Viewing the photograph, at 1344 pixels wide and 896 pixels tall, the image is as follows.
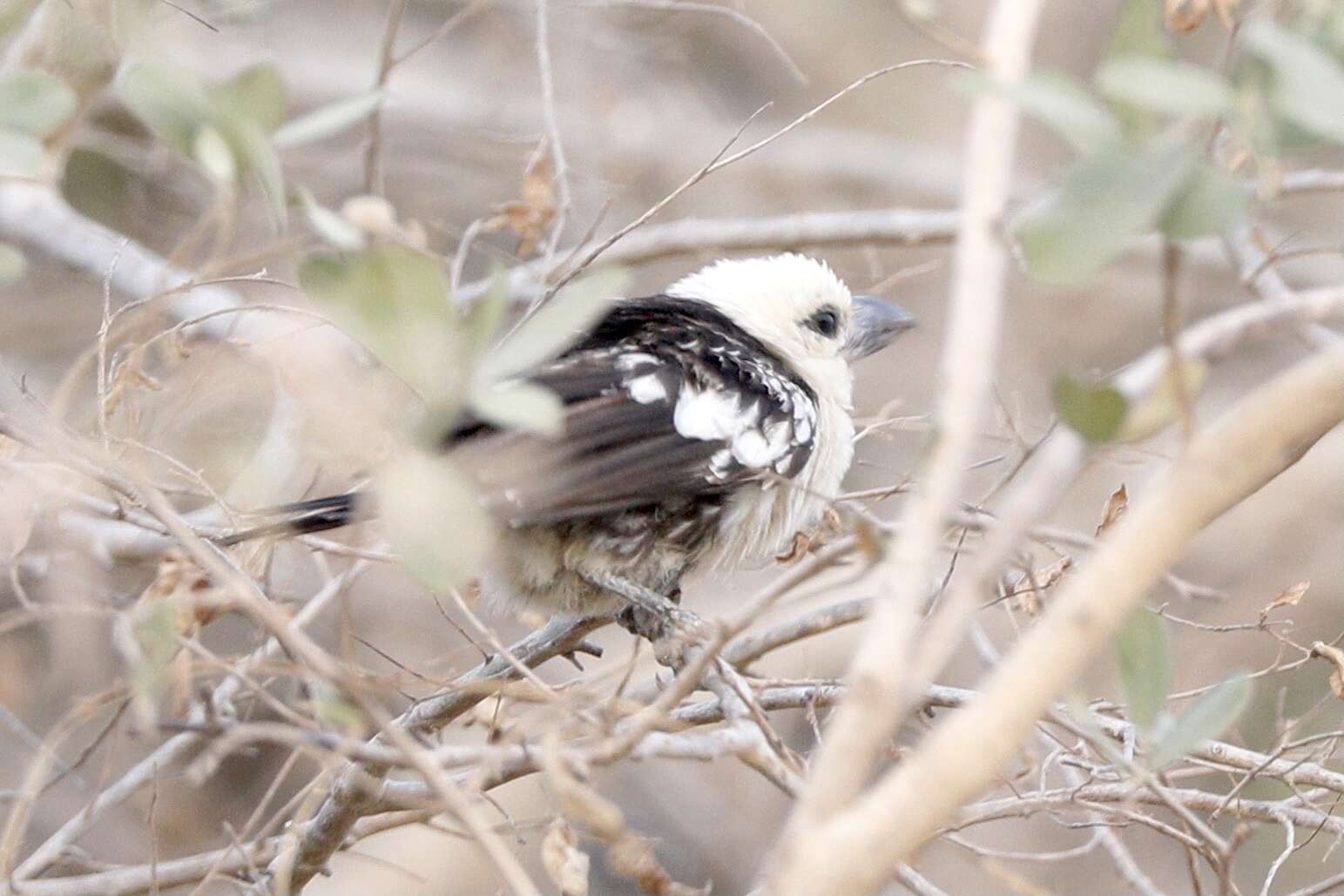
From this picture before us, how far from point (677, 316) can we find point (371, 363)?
634 millimetres

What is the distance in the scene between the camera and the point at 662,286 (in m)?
6.30

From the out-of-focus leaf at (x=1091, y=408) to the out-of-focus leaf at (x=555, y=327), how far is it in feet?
1.38

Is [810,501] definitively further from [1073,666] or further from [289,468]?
[1073,666]

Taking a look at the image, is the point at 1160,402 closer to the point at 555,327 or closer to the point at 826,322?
the point at 555,327

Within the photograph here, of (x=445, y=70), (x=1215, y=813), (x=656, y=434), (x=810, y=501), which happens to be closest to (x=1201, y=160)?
(x=1215, y=813)

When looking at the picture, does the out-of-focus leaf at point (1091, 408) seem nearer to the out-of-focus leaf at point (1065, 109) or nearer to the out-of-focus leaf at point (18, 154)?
the out-of-focus leaf at point (1065, 109)

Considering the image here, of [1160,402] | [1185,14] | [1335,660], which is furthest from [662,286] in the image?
[1160,402]

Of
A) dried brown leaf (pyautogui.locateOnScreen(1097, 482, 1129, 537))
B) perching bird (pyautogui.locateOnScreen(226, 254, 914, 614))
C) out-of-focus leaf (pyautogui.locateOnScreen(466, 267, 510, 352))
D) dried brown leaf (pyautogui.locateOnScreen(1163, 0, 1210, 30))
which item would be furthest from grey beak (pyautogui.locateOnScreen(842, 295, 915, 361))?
out-of-focus leaf (pyautogui.locateOnScreen(466, 267, 510, 352))

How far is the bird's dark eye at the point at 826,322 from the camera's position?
11.9 ft

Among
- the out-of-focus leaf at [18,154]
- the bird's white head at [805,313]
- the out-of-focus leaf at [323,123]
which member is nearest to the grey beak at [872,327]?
the bird's white head at [805,313]

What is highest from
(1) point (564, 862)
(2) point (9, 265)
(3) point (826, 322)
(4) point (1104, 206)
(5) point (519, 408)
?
(4) point (1104, 206)

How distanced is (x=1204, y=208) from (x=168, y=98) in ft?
3.56

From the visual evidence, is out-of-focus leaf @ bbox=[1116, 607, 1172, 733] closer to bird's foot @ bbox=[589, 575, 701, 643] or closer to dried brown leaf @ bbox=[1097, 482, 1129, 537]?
dried brown leaf @ bbox=[1097, 482, 1129, 537]

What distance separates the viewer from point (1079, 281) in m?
1.27
